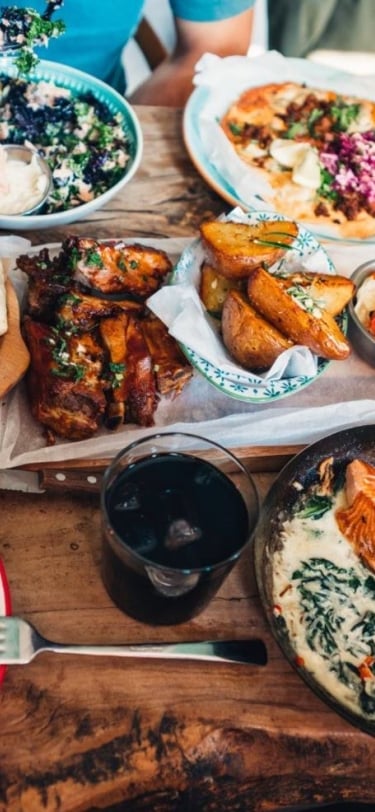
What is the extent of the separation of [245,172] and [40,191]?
0.65 meters

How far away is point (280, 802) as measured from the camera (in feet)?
4.57

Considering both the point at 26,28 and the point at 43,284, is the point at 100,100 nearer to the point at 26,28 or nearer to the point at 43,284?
the point at 26,28

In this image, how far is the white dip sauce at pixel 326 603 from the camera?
4.61 ft

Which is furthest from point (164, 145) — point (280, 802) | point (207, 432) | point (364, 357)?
point (280, 802)

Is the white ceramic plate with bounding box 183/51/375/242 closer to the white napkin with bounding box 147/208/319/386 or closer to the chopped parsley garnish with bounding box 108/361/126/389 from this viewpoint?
the white napkin with bounding box 147/208/319/386

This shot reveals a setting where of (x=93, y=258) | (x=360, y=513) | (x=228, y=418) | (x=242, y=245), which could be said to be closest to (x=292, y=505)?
(x=360, y=513)

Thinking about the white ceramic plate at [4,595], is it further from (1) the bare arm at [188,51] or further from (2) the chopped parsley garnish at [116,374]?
(1) the bare arm at [188,51]

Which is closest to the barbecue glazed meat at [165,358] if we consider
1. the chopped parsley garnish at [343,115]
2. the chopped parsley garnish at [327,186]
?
the chopped parsley garnish at [327,186]

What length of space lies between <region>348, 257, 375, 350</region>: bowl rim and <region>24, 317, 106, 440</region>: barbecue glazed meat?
0.66 meters

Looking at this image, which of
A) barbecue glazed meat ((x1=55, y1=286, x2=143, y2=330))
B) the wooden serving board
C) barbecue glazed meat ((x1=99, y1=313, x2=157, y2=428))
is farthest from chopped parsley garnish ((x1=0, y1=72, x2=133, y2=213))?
the wooden serving board

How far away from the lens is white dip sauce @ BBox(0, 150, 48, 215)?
6.68ft

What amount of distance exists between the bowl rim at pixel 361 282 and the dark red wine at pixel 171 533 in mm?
Result: 706

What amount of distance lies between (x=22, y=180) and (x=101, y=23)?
893 millimetres

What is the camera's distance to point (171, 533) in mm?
1350
